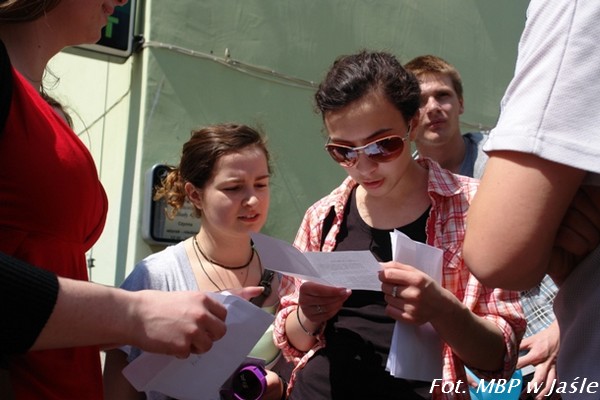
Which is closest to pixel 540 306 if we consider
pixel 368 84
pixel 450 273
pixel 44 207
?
pixel 450 273

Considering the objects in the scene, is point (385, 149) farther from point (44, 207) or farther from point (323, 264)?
point (44, 207)

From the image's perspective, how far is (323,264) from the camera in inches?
62.3

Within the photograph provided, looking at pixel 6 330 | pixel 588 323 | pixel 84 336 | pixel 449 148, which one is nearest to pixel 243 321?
pixel 84 336

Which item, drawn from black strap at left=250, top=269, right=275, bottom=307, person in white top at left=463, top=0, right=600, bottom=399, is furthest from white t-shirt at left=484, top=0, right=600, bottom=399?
black strap at left=250, top=269, right=275, bottom=307

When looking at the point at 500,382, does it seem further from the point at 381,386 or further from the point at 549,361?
the point at 549,361

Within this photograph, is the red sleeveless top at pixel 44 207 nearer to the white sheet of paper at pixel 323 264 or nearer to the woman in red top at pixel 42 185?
the woman in red top at pixel 42 185

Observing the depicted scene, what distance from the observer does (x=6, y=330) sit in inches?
41.6

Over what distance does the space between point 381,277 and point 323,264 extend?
151 mm

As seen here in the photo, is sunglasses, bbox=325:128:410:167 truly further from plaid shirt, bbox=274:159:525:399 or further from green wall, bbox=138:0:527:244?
green wall, bbox=138:0:527:244

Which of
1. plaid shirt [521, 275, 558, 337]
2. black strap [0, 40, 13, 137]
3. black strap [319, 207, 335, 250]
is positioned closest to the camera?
black strap [0, 40, 13, 137]

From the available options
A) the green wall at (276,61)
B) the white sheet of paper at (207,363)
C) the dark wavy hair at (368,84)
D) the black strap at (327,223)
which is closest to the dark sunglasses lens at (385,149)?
the dark wavy hair at (368,84)

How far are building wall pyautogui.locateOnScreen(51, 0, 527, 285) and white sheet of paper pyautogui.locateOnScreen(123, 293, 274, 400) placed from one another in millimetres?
3038

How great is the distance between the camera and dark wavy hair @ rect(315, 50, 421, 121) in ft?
6.43

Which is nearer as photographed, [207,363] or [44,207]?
[44,207]
